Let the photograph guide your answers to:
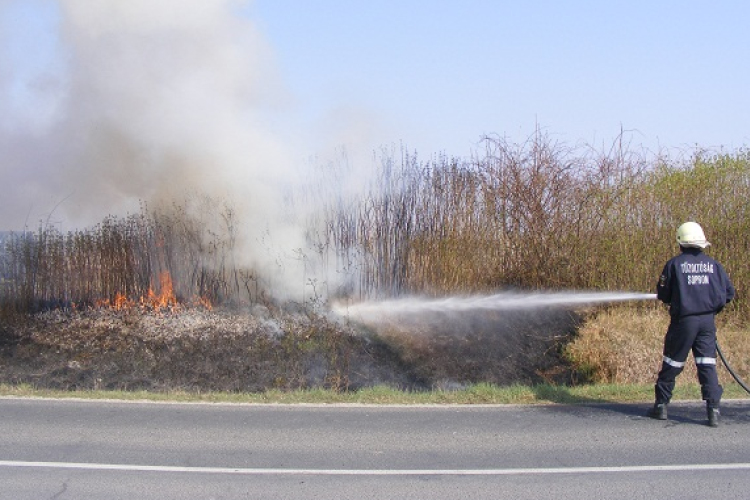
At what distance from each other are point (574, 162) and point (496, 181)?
51.1 inches

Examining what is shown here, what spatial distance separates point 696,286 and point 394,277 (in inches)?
262

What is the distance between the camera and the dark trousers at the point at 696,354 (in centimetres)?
626

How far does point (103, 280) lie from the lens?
12703 mm

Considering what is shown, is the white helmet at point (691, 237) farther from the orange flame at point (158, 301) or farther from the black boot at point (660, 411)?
the orange flame at point (158, 301)

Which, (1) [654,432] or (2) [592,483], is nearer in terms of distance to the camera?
(2) [592,483]

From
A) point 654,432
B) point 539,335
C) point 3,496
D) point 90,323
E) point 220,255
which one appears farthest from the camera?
point 220,255

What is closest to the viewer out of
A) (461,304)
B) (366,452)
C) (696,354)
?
(366,452)

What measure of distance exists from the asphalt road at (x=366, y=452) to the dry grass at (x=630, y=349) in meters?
1.83

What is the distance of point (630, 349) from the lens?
9297mm

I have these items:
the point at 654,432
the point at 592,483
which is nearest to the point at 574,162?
the point at 654,432

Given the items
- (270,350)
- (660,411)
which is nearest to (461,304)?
(270,350)

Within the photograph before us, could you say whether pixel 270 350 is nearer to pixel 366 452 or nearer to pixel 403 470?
pixel 366 452

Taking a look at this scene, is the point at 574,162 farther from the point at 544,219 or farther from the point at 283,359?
the point at 283,359

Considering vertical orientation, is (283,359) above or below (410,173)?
below
